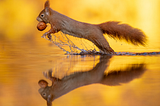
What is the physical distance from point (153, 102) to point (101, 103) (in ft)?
Answer: 0.74

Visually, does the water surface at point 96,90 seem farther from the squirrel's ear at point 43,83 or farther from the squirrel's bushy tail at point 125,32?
the squirrel's bushy tail at point 125,32

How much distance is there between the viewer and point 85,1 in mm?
10141

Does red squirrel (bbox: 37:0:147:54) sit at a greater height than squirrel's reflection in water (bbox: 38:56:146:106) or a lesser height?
greater

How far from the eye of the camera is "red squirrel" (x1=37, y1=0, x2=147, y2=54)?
3756mm

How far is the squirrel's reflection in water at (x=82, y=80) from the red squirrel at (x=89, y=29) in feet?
4.81

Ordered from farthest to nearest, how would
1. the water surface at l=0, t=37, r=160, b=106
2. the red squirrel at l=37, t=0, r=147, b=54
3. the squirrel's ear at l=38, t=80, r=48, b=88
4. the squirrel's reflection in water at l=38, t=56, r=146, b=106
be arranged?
the red squirrel at l=37, t=0, r=147, b=54 < the squirrel's ear at l=38, t=80, r=48, b=88 < the squirrel's reflection in water at l=38, t=56, r=146, b=106 < the water surface at l=0, t=37, r=160, b=106

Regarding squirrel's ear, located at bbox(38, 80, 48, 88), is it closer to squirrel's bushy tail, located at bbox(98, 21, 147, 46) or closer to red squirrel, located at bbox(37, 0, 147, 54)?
red squirrel, located at bbox(37, 0, 147, 54)

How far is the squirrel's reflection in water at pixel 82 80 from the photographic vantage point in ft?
5.20

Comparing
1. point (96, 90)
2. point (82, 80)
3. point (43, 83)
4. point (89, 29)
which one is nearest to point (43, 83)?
point (43, 83)

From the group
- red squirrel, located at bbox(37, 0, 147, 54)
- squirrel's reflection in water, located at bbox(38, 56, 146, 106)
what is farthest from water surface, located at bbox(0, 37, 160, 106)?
red squirrel, located at bbox(37, 0, 147, 54)

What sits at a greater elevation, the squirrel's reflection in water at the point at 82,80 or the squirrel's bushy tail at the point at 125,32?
the squirrel's bushy tail at the point at 125,32

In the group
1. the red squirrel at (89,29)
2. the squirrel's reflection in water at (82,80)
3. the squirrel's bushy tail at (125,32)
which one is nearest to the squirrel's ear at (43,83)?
the squirrel's reflection in water at (82,80)

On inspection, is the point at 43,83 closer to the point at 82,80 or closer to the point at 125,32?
the point at 82,80

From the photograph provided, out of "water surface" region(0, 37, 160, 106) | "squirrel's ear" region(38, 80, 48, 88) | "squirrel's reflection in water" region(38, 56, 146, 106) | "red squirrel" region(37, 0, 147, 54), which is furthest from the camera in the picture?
"red squirrel" region(37, 0, 147, 54)
